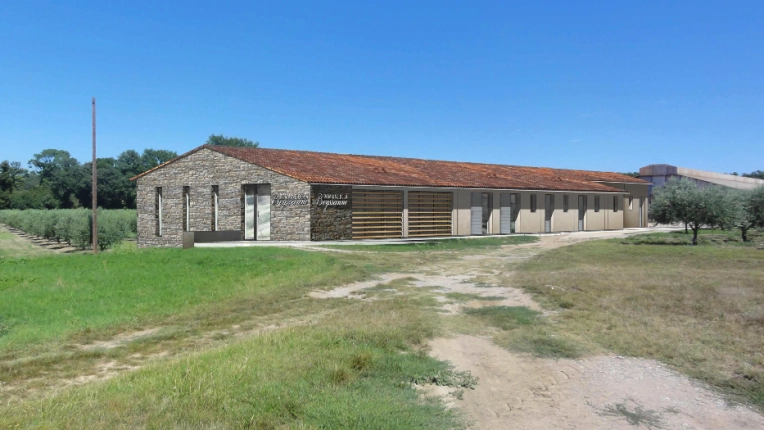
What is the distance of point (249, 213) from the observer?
28219 millimetres

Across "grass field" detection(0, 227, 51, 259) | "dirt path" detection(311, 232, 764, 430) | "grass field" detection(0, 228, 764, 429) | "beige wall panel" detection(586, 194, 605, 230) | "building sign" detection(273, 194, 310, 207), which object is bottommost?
"grass field" detection(0, 227, 51, 259)

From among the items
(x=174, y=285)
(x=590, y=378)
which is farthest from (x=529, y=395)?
(x=174, y=285)

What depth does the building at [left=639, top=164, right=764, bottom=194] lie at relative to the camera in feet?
168

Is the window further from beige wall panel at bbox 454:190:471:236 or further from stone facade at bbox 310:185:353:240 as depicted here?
beige wall panel at bbox 454:190:471:236

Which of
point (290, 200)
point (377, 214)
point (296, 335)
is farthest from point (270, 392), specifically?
point (377, 214)

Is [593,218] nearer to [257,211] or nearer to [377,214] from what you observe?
[377,214]

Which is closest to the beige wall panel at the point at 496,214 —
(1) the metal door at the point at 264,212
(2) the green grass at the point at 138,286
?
(1) the metal door at the point at 264,212

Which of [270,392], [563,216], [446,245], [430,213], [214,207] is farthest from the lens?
[563,216]

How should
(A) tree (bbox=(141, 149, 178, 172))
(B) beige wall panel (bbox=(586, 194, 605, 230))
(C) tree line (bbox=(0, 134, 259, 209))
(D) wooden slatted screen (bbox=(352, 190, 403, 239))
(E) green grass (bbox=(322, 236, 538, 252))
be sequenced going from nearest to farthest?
(E) green grass (bbox=(322, 236, 538, 252))
(D) wooden slatted screen (bbox=(352, 190, 403, 239))
(B) beige wall panel (bbox=(586, 194, 605, 230))
(C) tree line (bbox=(0, 134, 259, 209))
(A) tree (bbox=(141, 149, 178, 172))

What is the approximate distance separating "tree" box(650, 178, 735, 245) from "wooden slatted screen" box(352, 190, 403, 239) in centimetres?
1473

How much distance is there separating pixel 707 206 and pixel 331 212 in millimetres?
19738

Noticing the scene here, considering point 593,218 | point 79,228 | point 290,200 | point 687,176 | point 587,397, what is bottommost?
point 587,397

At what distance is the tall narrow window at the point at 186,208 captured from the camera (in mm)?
30562

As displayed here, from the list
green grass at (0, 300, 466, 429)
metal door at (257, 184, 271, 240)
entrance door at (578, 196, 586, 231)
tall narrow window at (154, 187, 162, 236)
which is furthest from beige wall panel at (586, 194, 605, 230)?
green grass at (0, 300, 466, 429)
